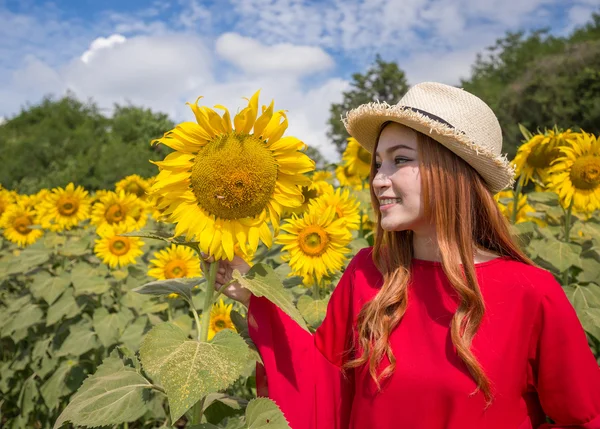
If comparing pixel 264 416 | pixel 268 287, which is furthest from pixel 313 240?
pixel 264 416

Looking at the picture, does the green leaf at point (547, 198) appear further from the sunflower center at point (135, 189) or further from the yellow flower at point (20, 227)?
the yellow flower at point (20, 227)

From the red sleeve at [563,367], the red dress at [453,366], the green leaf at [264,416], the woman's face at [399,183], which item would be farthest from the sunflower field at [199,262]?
the red sleeve at [563,367]

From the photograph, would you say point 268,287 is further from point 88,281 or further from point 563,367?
point 88,281

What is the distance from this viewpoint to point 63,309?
3873 mm

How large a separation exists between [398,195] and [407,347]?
49cm

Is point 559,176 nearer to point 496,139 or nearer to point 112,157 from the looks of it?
point 496,139

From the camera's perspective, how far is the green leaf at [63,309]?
3.79 metres

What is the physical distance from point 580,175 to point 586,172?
34 mm

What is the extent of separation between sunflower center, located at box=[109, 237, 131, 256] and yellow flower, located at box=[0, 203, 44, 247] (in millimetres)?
1792

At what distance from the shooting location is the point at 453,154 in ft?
6.02

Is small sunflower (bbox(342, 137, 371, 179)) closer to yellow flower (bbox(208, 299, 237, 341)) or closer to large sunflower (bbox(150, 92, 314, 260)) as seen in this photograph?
yellow flower (bbox(208, 299, 237, 341))

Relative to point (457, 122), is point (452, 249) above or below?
below

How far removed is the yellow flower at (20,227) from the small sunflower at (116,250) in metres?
1.72

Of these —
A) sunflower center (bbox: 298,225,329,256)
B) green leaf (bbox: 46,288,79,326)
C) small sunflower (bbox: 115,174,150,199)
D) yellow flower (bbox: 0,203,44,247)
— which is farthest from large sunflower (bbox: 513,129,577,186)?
yellow flower (bbox: 0,203,44,247)
